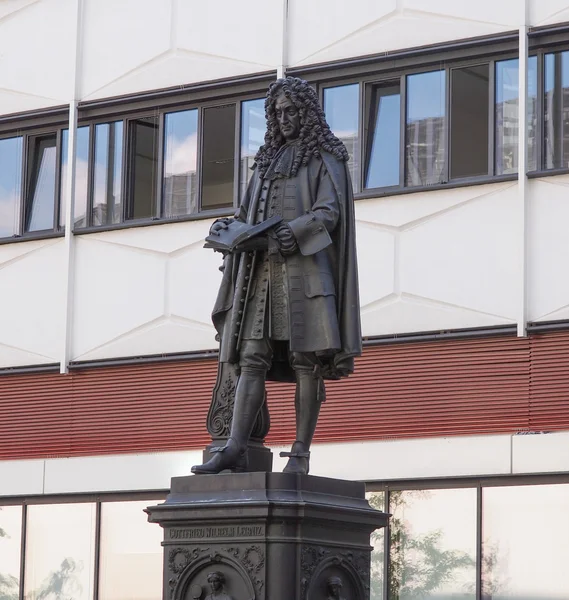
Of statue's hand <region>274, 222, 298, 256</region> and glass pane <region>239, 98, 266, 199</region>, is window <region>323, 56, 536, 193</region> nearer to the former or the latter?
glass pane <region>239, 98, 266, 199</region>

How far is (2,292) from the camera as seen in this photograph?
26234 millimetres

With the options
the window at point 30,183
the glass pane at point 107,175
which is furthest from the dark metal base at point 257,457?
the window at point 30,183

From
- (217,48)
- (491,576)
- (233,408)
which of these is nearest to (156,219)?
(217,48)

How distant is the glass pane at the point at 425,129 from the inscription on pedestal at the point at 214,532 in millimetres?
11020

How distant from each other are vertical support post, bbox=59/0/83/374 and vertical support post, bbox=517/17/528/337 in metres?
6.51

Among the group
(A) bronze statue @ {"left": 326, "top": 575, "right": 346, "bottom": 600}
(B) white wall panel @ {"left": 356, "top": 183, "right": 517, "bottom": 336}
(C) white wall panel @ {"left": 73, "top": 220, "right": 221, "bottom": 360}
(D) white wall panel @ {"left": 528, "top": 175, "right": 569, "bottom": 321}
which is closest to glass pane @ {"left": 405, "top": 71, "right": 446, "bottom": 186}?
(B) white wall panel @ {"left": 356, "top": 183, "right": 517, "bottom": 336}

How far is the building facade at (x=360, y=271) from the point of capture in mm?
22203

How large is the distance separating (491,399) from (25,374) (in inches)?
273

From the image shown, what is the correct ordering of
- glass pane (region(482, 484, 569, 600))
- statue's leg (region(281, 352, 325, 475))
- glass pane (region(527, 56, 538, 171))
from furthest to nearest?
glass pane (region(527, 56, 538, 171)), glass pane (region(482, 484, 569, 600)), statue's leg (region(281, 352, 325, 475))

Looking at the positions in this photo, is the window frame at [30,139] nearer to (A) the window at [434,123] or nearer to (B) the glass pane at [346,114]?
(B) the glass pane at [346,114]

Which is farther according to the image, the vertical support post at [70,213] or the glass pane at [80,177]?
the glass pane at [80,177]

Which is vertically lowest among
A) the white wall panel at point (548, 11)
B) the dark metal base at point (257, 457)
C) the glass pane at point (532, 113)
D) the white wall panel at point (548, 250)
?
the dark metal base at point (257, 457)

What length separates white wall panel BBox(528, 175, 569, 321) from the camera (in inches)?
862

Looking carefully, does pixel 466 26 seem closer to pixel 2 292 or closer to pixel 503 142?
pixel 503 142
